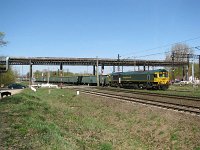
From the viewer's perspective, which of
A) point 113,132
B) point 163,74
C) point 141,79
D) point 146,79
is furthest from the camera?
point 141,79

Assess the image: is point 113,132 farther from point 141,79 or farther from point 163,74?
point 141,79

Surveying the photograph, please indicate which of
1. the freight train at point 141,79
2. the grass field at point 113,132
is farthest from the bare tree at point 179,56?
the grass field at point 113,132

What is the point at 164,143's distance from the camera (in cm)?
1571

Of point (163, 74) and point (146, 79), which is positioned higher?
point (163, 74)

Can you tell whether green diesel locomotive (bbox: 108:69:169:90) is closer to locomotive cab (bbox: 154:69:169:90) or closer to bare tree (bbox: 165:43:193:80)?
locomotive cab (bbox: 154:69:169:90)

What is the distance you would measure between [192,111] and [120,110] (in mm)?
7603

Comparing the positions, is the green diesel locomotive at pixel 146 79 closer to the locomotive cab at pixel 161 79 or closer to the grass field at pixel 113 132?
the locomotive cab at pixel 161 79

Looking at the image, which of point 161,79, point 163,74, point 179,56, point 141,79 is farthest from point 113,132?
point 179,56

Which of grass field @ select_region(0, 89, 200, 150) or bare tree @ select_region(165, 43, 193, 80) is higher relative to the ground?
bare tree @ select_region(165, 43, 193, 80)

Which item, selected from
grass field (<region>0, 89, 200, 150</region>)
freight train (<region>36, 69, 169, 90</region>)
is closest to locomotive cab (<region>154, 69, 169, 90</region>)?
freight train (<region>36, 69, 169, 90</region>)

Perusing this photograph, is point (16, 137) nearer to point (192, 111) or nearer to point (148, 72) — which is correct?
point (192, 111)

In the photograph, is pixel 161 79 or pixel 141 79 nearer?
pixel 161 79

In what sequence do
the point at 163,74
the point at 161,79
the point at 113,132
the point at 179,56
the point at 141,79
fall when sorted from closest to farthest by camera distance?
the point at 113,132 < the point at 161,79 < the point at 163,74 < the point at 141,79 < the point at 179,56

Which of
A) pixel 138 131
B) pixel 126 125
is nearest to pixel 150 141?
pixel 138 131
